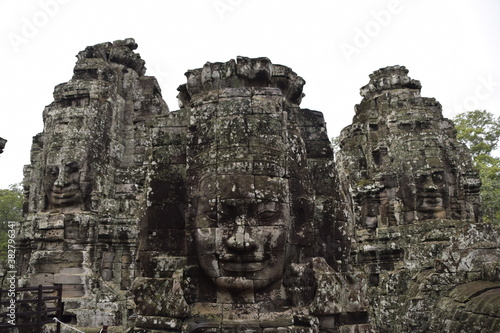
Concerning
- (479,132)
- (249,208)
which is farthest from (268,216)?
(479,132)

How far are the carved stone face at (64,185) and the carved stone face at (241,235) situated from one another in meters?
7.09

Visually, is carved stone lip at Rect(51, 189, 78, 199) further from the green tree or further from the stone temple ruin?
the green tree

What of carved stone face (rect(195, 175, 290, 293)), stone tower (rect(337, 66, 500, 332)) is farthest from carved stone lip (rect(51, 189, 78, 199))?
carved stone face (rect(195, 175, 290, 293))

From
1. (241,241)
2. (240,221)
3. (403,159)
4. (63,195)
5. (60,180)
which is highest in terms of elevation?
(403,159)

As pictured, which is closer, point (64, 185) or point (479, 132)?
point (64, 185)

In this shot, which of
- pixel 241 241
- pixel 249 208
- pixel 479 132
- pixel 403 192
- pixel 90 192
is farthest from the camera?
pixel 479 132

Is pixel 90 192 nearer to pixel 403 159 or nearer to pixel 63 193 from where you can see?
pixel 63 193

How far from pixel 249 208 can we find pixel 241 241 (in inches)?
14.4

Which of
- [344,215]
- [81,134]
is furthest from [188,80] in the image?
[81,134]

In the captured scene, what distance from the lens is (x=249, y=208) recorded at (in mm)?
4652

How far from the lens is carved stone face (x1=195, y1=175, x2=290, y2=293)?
4.56m

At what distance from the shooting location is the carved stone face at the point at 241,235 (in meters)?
4.56

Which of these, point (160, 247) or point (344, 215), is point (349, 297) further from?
point (160, 247)

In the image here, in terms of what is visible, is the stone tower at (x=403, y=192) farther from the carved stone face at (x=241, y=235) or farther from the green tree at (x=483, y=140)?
the green tree at (x=483, y=140)
